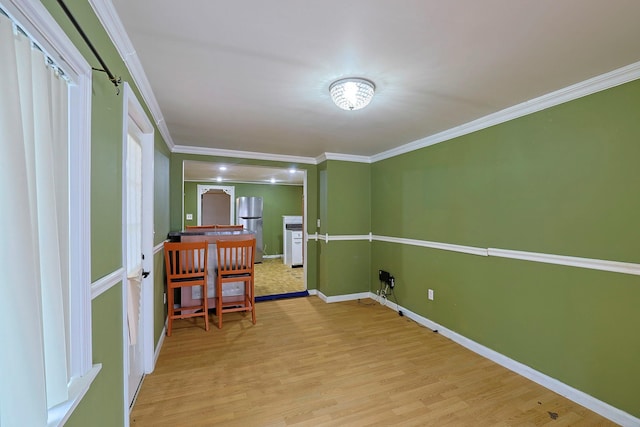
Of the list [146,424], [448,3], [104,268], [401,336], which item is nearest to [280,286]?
[401,336]

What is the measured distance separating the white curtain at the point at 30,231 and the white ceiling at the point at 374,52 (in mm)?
785

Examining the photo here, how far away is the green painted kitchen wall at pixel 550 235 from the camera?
1789mm

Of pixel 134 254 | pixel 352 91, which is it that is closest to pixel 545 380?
pixel 352 91

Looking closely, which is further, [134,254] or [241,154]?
[241,154]

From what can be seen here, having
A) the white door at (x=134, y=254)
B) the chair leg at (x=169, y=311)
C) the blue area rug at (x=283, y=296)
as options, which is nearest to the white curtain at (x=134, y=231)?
the white door at (x=134, y=254)

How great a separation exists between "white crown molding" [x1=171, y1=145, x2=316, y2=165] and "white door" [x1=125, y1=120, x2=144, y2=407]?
1.59m

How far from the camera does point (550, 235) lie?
2.15 m

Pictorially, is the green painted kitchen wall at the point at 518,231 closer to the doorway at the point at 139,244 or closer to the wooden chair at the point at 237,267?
the doorway at the point at 139,244

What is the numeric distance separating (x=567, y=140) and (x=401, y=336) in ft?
7.83

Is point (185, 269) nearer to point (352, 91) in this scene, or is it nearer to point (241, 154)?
point (241, 154)

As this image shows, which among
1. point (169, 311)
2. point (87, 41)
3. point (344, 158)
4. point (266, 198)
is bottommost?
point (169, 311)

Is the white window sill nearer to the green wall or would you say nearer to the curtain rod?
the curtain rod

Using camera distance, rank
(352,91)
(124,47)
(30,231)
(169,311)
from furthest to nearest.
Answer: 1. (169,311)
2. (352,91)
3. (124,47)
4. (30,231)

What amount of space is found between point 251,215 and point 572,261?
269 inches
